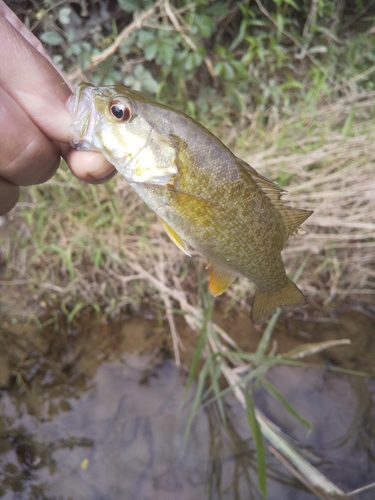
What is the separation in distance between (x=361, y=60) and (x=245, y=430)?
140 inches

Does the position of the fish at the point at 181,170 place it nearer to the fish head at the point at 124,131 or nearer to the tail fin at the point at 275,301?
the fish head at the point at 124,131

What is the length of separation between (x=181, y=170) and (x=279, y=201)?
0.40 meters

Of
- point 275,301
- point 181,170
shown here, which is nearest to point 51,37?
point 181,170

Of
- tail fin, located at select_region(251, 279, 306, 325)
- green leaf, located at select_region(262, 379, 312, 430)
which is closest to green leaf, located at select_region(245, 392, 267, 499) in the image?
green leaf, located at select_region(262, 379, 312, 430)

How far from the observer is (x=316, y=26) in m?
3.00

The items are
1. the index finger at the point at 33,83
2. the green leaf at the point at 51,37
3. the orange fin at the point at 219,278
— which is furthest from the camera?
the green leaf at the point at 51,37

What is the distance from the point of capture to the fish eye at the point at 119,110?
3.96 feet

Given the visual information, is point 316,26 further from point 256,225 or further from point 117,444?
point 117,444

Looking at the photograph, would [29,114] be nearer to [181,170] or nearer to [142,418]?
[181,170]

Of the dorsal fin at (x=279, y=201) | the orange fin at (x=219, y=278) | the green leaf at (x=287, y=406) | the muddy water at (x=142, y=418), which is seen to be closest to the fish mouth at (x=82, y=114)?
the dorsal fin at (x=279, y=201)

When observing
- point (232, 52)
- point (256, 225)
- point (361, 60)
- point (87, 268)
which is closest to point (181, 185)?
point (256, 225)

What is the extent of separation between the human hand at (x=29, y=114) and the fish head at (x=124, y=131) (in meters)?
0.05

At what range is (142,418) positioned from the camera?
249 centimetres

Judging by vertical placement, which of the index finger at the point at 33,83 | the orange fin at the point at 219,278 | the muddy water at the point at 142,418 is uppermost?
the index finger at the point at 33,83
